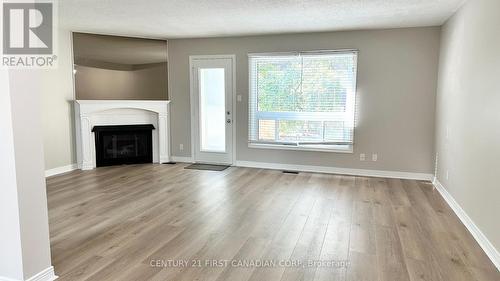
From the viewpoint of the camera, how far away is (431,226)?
355 centimetres

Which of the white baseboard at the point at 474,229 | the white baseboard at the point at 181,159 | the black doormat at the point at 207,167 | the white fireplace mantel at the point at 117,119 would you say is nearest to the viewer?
the white baseboard at the point at 474,229

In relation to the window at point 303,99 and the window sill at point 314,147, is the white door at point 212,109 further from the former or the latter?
the window sill at point 314,147

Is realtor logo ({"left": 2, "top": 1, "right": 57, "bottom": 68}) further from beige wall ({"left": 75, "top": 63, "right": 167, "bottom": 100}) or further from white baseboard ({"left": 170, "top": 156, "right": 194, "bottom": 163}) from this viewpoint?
white baseboard ({"left": 170, "top": 156, "right": 194, "bottom": 163})

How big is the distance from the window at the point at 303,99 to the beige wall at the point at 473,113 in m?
1.45

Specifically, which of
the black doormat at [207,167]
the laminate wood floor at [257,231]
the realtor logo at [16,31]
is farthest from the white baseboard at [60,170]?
the realtor logo at [16,31]

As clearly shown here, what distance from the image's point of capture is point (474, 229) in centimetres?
331

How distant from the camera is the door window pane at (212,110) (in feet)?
21.5

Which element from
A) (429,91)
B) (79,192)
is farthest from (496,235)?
(79,192)

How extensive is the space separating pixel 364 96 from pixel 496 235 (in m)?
3.23

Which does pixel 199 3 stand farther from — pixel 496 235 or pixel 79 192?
pixel 496 235

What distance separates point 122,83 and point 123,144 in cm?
117

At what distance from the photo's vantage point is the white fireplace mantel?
6.07m

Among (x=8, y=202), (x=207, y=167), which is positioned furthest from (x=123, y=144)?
(x=8, y=202)

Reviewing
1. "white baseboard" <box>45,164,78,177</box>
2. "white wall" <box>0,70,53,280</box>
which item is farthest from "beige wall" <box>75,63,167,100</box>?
"white wall" <box>0,70,53,280</box>
